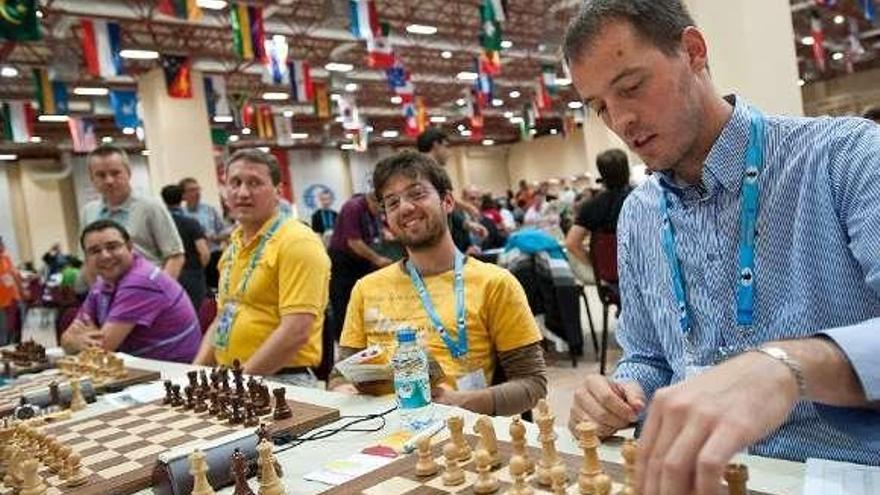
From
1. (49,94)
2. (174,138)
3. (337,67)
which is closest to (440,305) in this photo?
(174,138)

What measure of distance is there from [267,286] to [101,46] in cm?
793

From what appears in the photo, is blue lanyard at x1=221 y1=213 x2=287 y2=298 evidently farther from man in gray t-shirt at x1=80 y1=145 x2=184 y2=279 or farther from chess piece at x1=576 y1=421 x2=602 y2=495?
chess piece at x1=576 y1=421 x2=602 y2=495

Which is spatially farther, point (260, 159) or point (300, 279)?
point (260, 159)

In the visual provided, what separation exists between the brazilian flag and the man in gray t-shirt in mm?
3359

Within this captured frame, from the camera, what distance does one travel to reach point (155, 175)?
40.0ft

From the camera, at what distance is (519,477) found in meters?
1.27

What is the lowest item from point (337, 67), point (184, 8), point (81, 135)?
point (81, 135)

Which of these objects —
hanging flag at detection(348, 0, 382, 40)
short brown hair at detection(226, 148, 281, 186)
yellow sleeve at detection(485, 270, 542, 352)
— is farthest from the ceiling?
yellow sleeve at detection(485, 270, 542, 352)

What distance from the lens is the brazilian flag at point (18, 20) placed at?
717 centimetres

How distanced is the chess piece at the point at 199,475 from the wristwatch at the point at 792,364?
1.05 m

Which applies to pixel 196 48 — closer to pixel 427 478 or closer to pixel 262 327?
pixel 262 327

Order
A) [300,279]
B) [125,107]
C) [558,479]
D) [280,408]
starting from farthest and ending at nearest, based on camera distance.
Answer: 1. [125,107]
2. [300,279]
3. [280,408]
4. [558,479]

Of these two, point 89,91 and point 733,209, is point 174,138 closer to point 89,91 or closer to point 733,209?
point 89,91

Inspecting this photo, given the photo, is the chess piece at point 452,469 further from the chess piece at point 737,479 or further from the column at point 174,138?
the column at point 174,138
